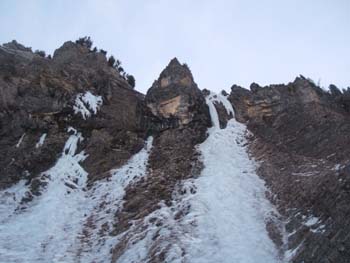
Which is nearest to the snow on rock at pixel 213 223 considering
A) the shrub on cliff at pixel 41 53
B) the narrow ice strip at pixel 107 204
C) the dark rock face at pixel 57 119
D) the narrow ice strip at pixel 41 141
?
the narrow ice strip at pixel 107 204

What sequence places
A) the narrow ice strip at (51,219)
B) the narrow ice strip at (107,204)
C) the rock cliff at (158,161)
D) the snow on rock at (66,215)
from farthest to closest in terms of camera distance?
the narrow ice strip at (107,204)
the snow on rock at (66,215)
the narrow ice strip at (51,219)
the rock cliff at (158,161)

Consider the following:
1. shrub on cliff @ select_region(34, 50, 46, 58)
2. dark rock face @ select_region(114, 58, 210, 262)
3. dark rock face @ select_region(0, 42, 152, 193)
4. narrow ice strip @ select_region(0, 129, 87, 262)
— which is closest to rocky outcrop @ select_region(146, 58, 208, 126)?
dark rock face @ select_region(114, 58, 210, 262)

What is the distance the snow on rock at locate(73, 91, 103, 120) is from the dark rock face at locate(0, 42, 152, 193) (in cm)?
29

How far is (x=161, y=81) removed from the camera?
27.5m

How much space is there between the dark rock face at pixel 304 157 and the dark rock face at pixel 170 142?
125 inches

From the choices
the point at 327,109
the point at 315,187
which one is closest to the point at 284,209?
the point at 315,187

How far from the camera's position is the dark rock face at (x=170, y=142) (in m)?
17.0

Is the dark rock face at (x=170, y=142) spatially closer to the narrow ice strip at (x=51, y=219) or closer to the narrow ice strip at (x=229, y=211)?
the narrow ice strip at (x=229, y=211)

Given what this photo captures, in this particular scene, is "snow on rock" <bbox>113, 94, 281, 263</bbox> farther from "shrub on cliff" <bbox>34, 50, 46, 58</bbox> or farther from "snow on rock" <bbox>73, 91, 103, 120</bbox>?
"shrub on cliff" <bbox>34, 50, 46, 58</bbox>

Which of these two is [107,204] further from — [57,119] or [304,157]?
[304,157]

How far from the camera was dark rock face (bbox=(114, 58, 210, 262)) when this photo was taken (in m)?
17.0

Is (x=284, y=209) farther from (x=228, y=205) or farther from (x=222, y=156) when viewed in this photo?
(x=222, y=156)

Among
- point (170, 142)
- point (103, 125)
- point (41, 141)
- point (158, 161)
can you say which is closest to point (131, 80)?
point (103, 125)

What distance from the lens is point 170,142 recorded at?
22828 millimetres
